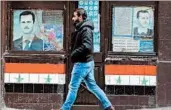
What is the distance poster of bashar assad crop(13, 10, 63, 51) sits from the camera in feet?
30.0

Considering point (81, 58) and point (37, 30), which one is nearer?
point (81, 58)

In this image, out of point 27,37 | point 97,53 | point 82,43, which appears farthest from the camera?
point 27,37

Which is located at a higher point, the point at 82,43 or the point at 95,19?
the point at 95,19

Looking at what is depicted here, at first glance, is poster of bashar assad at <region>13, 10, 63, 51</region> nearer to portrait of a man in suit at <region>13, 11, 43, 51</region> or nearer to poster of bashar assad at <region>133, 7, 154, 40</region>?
portrait of a man in suit at <region>13, 11, 43, 51</region>

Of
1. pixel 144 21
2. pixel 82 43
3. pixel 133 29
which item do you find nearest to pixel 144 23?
pixel 144 21

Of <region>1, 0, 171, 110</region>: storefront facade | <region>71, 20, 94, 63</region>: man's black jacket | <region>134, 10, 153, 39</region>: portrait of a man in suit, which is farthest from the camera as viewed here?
<region>134, 10, 153, 39</region>: portrait of a man in suit

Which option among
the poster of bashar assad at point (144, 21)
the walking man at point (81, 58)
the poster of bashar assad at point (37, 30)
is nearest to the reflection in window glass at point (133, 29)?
the poster of bashar assad at point (144, 21)

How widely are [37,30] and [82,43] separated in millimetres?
1499

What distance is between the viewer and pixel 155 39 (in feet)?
29.9

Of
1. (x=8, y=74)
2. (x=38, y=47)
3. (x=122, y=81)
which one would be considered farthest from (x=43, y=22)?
(x=122, y=81)

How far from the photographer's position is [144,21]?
29.9 feet

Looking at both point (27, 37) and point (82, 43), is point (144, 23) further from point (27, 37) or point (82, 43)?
point (27, 37)

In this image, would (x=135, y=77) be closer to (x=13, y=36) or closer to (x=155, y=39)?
(x=155, y=39)

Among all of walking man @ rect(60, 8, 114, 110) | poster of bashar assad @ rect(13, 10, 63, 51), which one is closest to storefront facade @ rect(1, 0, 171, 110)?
poster of bashar assad @ rect(13, 10, 63, 51)
